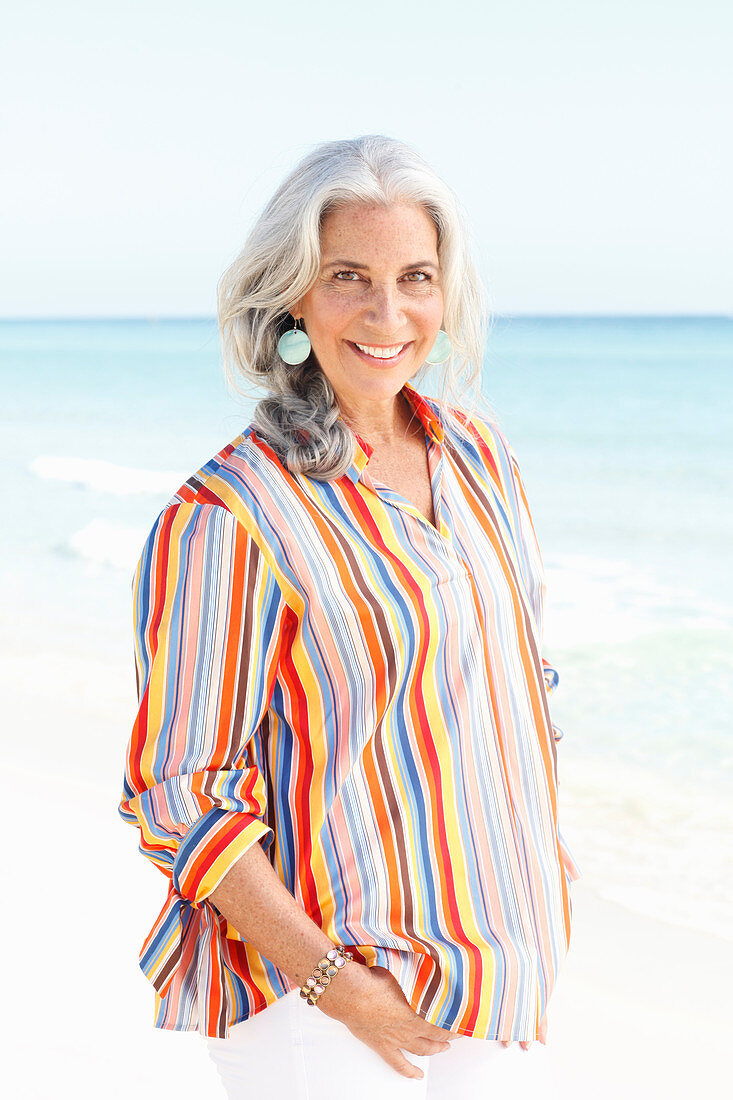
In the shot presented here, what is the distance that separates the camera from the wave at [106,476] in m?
13.8

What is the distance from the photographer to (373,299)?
1468 mm

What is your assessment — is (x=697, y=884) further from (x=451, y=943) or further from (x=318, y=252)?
(x=318, y=252)

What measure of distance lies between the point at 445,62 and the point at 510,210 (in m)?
3.29

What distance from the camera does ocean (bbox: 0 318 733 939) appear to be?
14.3 ft

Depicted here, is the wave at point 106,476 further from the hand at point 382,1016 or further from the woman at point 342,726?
the hand at point 382,1016

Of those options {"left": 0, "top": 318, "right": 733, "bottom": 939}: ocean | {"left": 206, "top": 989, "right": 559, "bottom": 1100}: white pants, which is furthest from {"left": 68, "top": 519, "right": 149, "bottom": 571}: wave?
{"left": 206, "top": 989, "right": 559, "bottom": 1100}: white pants

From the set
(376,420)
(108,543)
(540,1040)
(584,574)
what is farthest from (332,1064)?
(108,543)

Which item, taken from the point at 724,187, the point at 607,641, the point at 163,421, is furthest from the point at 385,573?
the point at 724,187

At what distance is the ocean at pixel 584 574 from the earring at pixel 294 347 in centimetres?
19

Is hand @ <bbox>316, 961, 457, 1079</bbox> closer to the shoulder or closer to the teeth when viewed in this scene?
the shoulder

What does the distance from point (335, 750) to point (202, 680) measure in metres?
0.20

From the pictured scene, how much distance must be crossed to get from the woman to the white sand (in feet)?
4.12

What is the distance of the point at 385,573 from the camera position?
140 cm

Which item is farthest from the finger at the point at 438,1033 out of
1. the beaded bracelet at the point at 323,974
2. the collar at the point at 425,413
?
the collar at the point at 425,413
